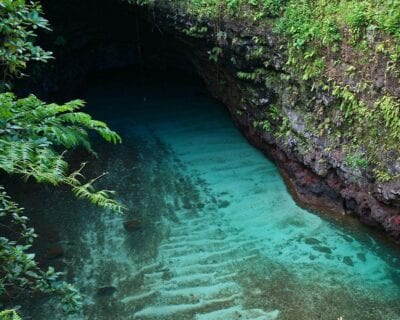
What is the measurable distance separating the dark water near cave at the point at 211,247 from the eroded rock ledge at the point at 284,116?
12.8 inches

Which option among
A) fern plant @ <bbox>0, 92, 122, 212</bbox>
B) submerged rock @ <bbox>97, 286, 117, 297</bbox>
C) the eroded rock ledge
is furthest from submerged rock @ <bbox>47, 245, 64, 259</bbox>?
the eroded rock ledge

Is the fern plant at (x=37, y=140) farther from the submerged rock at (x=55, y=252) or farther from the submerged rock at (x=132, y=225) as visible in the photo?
the submerged rock at (x=132, y=225)

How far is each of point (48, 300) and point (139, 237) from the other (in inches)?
62.6

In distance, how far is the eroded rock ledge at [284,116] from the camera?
656 cm

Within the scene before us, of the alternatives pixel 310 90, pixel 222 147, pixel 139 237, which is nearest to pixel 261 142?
pixel 222 147

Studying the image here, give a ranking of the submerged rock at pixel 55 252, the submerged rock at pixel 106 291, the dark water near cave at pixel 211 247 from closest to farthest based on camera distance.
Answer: the dark water near cave at pixel 211 247 < the submerged rock at pixel 106 291 < the submerged rock at pixel 55 252

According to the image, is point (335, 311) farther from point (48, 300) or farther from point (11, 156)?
point (11, 156)

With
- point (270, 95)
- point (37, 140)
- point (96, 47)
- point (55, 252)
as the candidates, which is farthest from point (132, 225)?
point (96, 47)

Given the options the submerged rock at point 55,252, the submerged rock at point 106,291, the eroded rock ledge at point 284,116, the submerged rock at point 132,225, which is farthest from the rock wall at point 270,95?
the submerged rock at point 55,252

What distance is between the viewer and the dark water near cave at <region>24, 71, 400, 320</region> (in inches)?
222

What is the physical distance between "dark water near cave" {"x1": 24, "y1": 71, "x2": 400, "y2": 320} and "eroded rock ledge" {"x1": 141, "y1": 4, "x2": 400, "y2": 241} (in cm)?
32

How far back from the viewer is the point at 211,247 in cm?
658

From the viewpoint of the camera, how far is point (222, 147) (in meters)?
9.13

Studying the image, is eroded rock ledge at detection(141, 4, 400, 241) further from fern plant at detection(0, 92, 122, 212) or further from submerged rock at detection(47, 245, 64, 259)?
fern plant at detection(0, 92, 122, 212)
